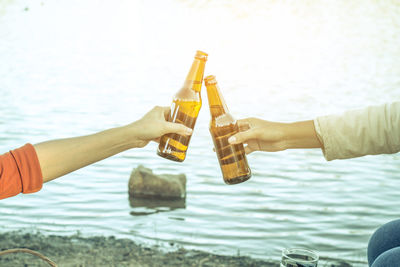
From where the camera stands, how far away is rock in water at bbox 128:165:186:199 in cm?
660

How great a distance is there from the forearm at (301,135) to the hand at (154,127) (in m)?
0.43

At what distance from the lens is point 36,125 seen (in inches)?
404

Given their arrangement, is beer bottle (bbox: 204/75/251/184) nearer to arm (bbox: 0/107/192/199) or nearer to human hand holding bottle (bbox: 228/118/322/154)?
human hand holding bottle (bbox: 228/118/322/154)

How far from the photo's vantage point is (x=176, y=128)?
2076 millimetres

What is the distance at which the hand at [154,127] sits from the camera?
2.05 metres

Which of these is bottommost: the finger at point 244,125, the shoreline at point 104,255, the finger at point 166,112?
the shoreline at point 104,255

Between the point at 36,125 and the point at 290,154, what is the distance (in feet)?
15.0

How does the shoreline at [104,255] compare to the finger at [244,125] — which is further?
the shoreline at [104,255]

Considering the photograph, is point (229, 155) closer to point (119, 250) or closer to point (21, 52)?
point (119, 250)

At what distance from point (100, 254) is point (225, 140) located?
2529 mm

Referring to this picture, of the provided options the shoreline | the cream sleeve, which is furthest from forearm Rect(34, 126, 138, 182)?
the shoreline

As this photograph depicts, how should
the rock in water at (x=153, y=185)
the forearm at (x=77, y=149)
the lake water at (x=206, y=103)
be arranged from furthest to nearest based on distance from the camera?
the rock in water at (x=153, y=185) → the lake water at (x=206, y=103) → the forearm at (x=77, y=149)

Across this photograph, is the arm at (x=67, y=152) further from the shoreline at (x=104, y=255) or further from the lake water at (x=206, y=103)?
the lake water at (x=206, y=103)

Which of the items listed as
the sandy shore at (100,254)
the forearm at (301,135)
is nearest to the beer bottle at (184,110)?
the forearm at (301,135)
